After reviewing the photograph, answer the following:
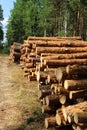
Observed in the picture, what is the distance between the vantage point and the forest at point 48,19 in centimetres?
4647

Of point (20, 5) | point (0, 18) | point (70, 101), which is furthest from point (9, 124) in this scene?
point (0, 18)

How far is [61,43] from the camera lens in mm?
16344

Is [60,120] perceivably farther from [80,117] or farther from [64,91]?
[80,117]

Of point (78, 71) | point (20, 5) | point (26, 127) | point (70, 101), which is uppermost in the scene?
point (20, 5)

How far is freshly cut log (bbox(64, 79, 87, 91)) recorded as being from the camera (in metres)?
9.98

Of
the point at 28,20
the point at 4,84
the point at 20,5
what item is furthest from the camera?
the point at 20,5

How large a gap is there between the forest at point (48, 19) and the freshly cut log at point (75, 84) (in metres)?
31.4

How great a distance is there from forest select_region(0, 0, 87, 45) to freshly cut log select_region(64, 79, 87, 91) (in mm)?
31404

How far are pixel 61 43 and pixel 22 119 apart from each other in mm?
5007

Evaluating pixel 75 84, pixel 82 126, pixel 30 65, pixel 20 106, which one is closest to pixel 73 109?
pixel 82 126

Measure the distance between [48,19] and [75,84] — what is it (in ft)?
145

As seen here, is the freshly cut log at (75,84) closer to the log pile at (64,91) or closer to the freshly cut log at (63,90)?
the log pile at (64,91)

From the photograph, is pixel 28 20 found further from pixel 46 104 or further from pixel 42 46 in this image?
pixel 46 104

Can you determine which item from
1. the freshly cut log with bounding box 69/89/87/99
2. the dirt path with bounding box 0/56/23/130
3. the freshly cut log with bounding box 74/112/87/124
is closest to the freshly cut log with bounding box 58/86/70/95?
the freshly cut log with bounding box 69/89/87/99
